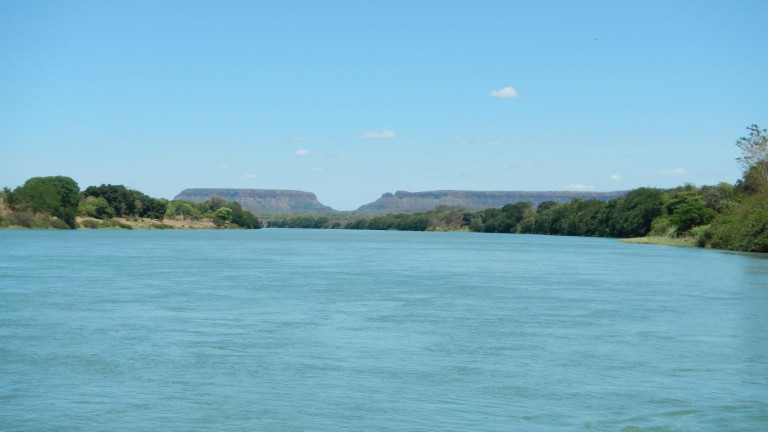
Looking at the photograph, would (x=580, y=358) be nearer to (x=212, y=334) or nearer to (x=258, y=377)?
(x=258, y=377)

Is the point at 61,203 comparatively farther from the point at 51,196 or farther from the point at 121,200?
the point at 121,200

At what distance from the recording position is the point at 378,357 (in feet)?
61.5

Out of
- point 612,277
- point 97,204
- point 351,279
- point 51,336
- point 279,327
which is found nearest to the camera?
point 51,336

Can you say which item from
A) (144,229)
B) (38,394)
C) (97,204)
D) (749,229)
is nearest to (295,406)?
(38,394)

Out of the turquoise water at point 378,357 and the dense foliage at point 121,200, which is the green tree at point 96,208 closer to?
the dense foliage at point 121,200

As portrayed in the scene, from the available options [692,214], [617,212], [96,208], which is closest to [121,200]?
[96,208]

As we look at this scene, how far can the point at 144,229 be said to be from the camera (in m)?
178

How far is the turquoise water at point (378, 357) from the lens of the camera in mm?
13781

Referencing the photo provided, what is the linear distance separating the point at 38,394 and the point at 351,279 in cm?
2645

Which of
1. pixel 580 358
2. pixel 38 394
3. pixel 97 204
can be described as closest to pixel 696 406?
pixel 580 358

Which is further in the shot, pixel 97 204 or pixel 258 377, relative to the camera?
pixel 97 204

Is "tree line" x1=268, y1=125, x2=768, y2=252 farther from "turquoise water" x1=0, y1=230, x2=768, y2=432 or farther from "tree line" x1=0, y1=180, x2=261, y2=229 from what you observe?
"tree line" x1=0, y1=180, x2=261, y2=229

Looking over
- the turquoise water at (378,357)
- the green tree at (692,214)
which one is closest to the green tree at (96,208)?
the green tree at (692,214)

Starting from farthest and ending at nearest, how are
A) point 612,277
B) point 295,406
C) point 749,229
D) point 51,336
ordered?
point 749,229 → point 612,277 → point 51,336 → point 295,406
